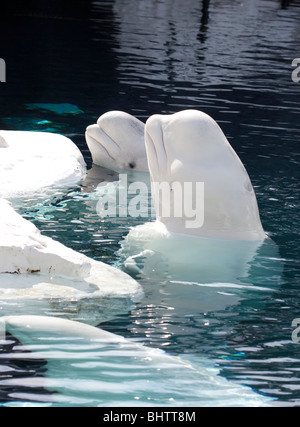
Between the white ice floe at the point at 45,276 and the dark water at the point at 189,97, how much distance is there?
0.25 metres

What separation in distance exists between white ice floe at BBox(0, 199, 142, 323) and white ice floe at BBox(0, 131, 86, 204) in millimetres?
2262

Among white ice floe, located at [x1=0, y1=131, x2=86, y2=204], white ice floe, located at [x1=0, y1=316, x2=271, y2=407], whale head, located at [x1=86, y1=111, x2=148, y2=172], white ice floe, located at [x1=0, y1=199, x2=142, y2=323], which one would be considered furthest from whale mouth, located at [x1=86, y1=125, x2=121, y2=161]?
white ice floe, located at [x1=0, y1=316, x2=271, y2=407]

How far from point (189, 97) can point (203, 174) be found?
22.8 ft

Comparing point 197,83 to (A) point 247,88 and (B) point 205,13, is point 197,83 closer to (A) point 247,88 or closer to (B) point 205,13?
(A) point 247,88

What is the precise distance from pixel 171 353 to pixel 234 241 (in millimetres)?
1855

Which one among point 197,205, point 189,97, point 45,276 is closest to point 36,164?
point 197,205

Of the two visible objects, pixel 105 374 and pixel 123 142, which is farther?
pixel 123 142

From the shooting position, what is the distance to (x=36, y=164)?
8578 mm

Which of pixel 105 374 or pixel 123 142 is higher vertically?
pixel 123 142

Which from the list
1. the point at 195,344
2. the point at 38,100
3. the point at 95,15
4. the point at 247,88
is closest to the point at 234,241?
the point at 195,344

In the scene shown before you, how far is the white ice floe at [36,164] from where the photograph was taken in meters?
7.86

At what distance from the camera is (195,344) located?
473cm

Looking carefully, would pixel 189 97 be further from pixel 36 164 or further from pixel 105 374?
pixel 105 374

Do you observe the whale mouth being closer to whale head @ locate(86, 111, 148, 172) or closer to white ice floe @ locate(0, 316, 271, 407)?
whale head @ locate(86, 111, 148, 172)
